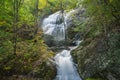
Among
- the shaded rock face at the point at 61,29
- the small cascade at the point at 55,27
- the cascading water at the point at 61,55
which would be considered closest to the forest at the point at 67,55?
the cascading water at the point at 61,55

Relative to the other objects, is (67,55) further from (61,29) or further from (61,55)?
(61,29)

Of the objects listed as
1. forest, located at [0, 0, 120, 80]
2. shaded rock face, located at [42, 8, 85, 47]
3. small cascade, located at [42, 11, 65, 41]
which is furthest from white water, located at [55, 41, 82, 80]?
small cascade, located at [42, 11, 65, 41]

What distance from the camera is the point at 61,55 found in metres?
14.5

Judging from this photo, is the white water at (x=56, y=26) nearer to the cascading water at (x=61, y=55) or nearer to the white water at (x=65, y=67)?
the cascading water at (x=61, y=55)

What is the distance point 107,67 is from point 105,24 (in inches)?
87.3

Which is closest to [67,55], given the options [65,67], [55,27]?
[65,67]

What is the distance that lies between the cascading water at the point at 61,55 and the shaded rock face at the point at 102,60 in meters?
1.00

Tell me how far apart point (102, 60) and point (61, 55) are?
5.08 meters

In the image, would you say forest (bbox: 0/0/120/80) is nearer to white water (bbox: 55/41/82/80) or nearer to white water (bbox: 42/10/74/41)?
white water (bbox: 55/41/82/80)

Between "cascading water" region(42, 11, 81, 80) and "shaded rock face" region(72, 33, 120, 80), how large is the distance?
998mm

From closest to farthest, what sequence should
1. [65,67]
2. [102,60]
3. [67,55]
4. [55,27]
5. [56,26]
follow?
[102,60] < [65,67] < [67,55] < [55,27] < [56,26]

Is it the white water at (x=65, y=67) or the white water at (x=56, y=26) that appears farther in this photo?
the white water at (x=56, y=26)

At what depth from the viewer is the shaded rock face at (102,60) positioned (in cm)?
922

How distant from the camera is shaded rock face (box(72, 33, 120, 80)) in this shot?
9216 mm
